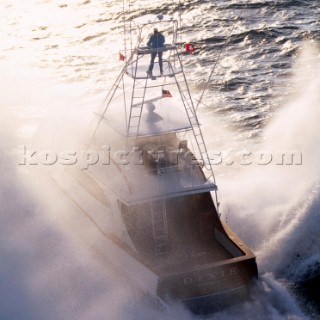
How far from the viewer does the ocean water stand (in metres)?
14.1

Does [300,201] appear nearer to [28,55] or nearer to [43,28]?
[28,55]

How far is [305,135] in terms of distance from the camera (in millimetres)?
21500

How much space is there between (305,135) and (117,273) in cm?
1058

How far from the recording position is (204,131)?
2239cm

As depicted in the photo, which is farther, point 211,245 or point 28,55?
point 28,55

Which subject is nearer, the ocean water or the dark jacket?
the dark jacket

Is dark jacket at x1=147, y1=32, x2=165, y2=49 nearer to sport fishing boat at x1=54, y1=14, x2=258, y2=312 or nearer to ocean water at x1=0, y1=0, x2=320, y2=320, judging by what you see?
sport fishing boat at x1=54, y1=14, x2=258, y2=312

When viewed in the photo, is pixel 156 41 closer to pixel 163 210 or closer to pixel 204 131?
pixel 163 210

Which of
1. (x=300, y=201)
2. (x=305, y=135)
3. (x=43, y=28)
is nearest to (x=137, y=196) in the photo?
(x=300, y=201)

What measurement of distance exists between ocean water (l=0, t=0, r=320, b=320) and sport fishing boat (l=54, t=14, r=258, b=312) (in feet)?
1.86

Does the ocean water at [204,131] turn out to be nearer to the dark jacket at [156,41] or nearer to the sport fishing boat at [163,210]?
the sport fishing boat at [163,210]

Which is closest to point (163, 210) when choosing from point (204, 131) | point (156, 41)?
point (156, 41)

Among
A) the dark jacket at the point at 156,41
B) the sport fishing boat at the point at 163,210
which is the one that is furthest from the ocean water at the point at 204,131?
the dark jacket at the point at 156,41

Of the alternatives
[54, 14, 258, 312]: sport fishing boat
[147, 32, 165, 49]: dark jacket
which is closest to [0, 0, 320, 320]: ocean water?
[54, 14, 258, 312]: sport fishing boat
